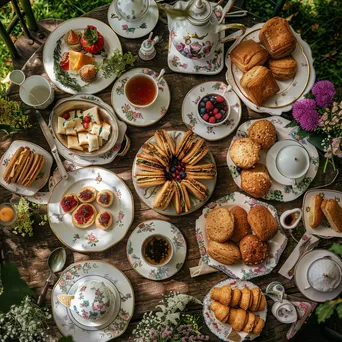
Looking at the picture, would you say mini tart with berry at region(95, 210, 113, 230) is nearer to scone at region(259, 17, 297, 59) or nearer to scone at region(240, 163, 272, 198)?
scone at region(240, 163, 272, 198)

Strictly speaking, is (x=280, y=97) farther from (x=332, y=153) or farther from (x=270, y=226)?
(x=270, y=226)

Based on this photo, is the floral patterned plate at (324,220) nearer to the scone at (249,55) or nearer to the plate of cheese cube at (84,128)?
the scone at (249,55)

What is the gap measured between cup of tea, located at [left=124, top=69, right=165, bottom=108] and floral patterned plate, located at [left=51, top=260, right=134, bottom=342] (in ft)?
2.71

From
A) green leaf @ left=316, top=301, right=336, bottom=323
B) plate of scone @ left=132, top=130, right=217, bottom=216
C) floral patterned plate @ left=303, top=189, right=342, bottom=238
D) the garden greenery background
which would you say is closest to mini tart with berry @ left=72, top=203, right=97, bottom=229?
plate of scone @ left=132, top=130, right=217, bottom=216

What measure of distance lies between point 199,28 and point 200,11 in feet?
0.30

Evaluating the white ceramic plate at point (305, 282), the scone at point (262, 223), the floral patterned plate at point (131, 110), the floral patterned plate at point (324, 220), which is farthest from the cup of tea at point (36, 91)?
the white ceramic plate at point (305, 282)

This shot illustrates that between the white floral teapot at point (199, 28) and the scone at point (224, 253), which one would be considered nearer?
the white floral teapot at point (199, 28)

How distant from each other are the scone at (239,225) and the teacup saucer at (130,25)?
1025 mm

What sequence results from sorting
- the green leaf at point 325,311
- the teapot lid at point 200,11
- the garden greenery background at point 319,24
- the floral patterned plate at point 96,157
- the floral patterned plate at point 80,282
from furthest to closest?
the garden greenery background at point 319,24 < the floral patterned plate at point 96,157 < the floral patterned plate at point 80,282 < the teapot lid at point 200,11 < the green leaf at point 325,311

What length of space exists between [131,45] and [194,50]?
35 centimetres

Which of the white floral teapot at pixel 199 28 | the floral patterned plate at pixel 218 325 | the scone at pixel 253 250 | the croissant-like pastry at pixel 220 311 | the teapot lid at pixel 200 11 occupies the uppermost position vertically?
the teapot lid at pixel 200 11

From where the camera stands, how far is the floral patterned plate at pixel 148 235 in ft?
7.43

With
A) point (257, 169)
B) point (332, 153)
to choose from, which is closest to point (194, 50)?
point (257, 169)

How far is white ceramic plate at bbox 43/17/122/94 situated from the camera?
92.7 inches
